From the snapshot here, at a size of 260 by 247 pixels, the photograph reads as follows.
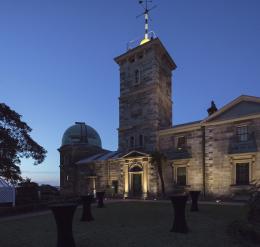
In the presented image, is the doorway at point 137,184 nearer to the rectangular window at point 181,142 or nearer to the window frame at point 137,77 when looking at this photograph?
the rectangular window at point 181,142

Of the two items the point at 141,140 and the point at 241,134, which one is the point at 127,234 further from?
the point at 141,140

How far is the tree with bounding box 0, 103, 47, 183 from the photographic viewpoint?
880 inches

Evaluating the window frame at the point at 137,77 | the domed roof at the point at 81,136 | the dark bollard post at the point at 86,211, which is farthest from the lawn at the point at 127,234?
the domed roof at the point at 81,136

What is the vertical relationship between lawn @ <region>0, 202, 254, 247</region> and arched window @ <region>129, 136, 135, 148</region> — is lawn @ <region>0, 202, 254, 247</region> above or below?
below

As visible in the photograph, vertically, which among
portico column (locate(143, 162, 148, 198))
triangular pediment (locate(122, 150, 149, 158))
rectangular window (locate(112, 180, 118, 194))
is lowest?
rectangular window (locate(112, 180, 118, 194))

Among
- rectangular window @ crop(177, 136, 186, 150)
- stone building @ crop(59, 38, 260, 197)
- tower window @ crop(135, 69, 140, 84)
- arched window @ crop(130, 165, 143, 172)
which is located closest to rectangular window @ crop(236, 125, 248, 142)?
stone building @ crop(59, 38, 260, 197)

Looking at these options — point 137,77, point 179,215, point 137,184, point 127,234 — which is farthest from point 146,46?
point 127,234

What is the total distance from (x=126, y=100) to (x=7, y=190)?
18.6 metres

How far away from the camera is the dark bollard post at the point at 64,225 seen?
8898mm

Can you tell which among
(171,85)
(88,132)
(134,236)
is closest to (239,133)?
(171,85)

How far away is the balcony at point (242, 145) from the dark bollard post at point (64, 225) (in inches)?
852

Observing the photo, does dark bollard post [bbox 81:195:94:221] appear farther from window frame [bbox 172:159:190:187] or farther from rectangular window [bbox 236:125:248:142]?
rectangular window [bbox 236:125:248:142]

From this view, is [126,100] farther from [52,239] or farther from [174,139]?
[52,239]

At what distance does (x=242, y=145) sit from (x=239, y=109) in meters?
3.61
